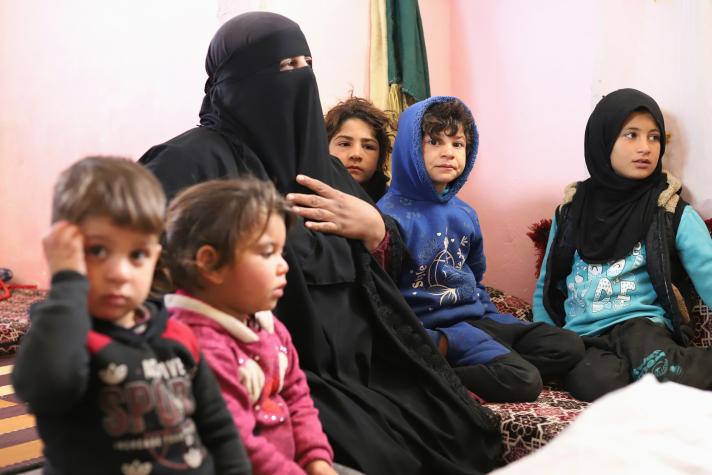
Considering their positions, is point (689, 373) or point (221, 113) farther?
point (689, 373)

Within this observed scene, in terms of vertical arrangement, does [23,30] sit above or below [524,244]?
above

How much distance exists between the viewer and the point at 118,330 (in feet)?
3.48

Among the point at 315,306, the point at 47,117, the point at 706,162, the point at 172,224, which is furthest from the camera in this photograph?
the point at 47,117

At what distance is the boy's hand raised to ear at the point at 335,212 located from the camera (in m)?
1.97

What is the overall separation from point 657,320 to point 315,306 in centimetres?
147

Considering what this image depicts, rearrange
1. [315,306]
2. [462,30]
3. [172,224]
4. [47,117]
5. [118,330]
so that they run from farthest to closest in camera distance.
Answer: [47,117], [462,30], [315,306], [172,224], [118,330]

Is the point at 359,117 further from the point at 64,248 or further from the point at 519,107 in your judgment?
the point at 64,248

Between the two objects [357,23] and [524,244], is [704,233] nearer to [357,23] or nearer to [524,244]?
[524,244]

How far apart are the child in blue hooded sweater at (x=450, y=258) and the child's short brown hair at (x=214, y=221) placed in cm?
A: 124

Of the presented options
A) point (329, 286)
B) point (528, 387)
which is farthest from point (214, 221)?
point (528, 387)

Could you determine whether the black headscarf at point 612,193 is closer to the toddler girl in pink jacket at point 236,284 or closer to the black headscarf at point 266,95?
the black headscarf at point 266,95

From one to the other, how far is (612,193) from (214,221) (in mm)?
2150

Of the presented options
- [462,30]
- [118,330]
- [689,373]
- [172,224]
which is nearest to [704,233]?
[689,373]

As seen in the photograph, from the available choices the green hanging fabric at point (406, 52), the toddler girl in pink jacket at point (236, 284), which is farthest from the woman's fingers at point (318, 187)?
the green hanging fabric at point (406, 52)
